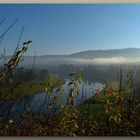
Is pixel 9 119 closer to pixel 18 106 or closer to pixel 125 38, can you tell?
pixel 18 106

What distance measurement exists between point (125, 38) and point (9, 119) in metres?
1.10

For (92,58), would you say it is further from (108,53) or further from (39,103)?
(39,103)

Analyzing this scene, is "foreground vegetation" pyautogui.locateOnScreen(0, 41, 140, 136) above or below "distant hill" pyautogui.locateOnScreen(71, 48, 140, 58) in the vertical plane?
below

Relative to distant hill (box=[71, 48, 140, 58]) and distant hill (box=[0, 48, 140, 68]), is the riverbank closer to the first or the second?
distant hill (box=[0, 48, 140, 68])

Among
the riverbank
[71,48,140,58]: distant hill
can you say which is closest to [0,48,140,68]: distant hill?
[71,48,140,58]: distant hill

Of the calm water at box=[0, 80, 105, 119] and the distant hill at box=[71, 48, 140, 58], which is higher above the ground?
the distant hill at box=[71, 48, 140, 58]

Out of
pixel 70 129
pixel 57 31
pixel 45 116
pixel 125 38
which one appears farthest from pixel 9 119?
pixel 125 38

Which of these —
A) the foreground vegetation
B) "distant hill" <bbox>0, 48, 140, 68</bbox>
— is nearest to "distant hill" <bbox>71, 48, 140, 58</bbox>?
"distant hill" <bbox>0, 48, 140, 68</bbox>

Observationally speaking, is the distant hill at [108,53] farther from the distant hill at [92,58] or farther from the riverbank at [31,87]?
the riverbank at [31,87]

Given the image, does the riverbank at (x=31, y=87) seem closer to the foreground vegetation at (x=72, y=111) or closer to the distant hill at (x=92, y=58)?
the foreground vegetation at (x=72, y=111)

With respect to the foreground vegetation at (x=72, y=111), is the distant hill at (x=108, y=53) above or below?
above

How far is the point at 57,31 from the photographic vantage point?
7.50 feet

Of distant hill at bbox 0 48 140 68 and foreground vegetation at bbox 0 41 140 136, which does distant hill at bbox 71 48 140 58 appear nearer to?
distant hill at bbox 0 48 140 68

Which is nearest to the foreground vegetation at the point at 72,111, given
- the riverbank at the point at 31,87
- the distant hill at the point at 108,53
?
the riverbank at the point at 31,87
